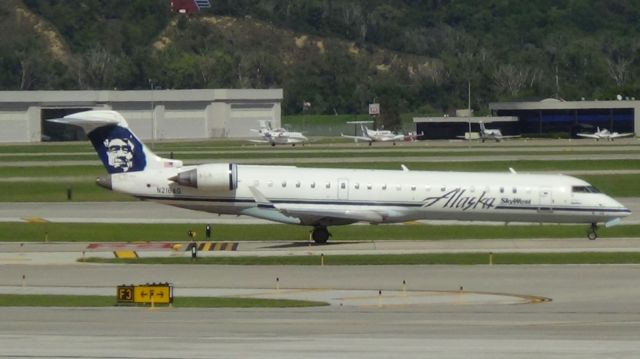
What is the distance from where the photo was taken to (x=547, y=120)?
7131 inches

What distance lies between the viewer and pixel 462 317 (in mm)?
36750

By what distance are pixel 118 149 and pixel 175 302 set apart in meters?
19.0

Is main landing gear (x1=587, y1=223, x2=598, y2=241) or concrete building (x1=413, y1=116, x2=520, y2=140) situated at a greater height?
concrete building (x1=413, y1=116, x2=520, y2=140)

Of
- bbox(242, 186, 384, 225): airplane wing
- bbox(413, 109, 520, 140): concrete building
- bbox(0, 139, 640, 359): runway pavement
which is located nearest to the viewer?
bbox(0, 139, 640, 359): runway pavement

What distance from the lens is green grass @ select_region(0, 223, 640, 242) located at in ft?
194

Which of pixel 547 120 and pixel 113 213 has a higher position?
pixel 547 120

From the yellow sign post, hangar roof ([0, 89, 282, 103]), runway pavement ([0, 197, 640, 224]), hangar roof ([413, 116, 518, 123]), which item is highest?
hangar roof ([0, 89, 282, 103])

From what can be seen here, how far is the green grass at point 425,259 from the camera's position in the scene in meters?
49.8

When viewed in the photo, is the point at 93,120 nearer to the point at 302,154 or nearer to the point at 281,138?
the point at 302,154


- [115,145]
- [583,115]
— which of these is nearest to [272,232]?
[115,145]

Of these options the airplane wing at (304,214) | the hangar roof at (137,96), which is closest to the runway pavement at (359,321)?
the airplane wing at (304,214)

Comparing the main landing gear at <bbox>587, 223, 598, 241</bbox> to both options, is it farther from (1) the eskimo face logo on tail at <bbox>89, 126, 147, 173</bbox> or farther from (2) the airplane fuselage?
(1) the eskimo face logo on tail at <bbox>89, 126, 147, 173</bbox>

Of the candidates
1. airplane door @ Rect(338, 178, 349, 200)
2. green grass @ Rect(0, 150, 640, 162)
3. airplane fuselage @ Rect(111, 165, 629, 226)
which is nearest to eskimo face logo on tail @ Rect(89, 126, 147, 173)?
airplane fuselage @ Rect(111, 165, 629, 226)

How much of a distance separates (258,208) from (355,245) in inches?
164
